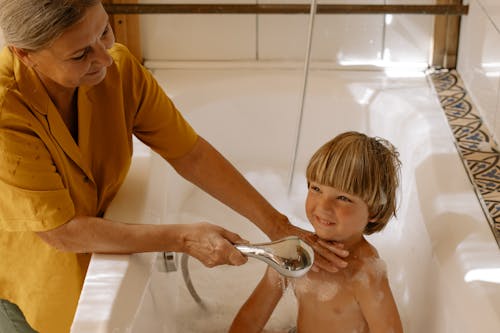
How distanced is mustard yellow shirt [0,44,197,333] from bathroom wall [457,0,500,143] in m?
0.83

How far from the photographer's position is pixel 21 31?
1295 mm

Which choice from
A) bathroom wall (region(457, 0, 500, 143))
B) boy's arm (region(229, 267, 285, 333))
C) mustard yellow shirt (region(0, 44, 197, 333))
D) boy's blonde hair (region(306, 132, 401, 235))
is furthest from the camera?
bathroom wall (region(457, 0, 500, 143))

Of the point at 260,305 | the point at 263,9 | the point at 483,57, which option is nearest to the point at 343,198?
the point at 260,305

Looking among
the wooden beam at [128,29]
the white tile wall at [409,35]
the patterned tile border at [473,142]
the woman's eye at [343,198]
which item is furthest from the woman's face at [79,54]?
the white tile wall at [409,35]

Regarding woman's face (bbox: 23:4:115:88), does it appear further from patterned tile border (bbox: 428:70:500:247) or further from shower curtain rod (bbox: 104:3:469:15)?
shower curtain rod (bbox: 104:3:469:15)

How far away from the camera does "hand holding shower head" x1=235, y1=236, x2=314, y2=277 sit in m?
1.39

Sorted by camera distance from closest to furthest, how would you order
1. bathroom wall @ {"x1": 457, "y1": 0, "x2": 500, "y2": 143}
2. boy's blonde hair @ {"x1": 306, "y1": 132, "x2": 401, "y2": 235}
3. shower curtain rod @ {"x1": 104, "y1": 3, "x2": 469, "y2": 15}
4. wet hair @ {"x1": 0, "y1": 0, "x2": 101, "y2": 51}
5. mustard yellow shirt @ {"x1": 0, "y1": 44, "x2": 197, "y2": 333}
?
wet hair @ {"x1": 0, "y1": 0, "x2": 101, "y2": 51}
mustard yellow shirt @ {"x1": 0, "y1": 44, "x2": 197, "y2": 333}
boy's blonde hair @ {"x1": 306, "y1": 132, "x2": 401, "y2": 235}
bathroom wall @ {"x1": 457, "y1": 0, "x2": 500, "y2": 143}
shower curtain rod @ {"x1": 104, "y1": 3, "x2": 469, "y2": 15}

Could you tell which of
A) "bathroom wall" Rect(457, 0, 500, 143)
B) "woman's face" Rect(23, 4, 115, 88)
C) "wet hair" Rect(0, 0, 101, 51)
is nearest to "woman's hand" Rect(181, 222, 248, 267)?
"woman's face" Rect(23, 4, 115, 88)

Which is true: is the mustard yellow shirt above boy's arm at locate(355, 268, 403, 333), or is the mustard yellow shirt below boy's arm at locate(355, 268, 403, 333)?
above

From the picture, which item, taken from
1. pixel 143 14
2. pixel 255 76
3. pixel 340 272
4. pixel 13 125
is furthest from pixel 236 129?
pixel 13 125

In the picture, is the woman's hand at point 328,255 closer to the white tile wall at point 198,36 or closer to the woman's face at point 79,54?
the woman's face at point 79,54

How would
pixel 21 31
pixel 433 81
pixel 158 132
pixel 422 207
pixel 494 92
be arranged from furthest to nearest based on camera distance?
pixel 433 81 < pixel 494 92 < pixel 422 207 < pixel 158 132 < pixel 21 31

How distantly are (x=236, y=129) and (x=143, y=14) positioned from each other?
0.48 m

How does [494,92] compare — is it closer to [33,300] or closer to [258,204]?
[258,204]
